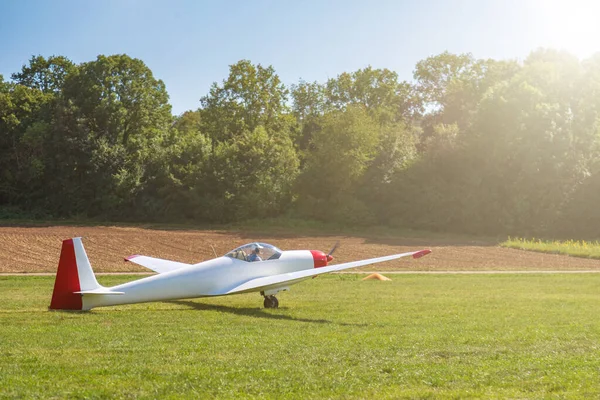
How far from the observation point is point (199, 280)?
16062 mm

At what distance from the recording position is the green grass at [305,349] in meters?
7.98

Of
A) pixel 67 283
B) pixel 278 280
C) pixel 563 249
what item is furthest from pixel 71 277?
pixel 563 249

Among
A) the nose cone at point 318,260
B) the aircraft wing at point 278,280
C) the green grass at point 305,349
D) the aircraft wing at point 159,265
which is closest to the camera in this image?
the green grass at point 305,349

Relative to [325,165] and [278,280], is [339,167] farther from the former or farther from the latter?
[278,280]

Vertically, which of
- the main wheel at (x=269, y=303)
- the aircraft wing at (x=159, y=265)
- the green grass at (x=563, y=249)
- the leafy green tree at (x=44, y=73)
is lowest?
the main wheel at (x=269, y=303)

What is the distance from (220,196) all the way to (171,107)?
11931 mm

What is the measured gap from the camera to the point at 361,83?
77.4 m

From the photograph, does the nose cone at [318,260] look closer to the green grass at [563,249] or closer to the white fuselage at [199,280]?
the white fuselage at [199,280]

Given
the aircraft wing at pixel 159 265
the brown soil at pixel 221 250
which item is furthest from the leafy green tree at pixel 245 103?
the aircraft wing at pixel 159 265

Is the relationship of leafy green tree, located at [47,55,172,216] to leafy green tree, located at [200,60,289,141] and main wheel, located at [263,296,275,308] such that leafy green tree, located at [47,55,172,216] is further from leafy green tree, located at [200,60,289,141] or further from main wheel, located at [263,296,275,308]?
main wheel, located at [263,296,275,308]

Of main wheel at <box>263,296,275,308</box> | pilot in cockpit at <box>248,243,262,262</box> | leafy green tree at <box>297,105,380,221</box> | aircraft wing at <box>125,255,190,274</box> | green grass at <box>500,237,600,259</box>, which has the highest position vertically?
leafy green tree at <box>297,105,380,221</box>

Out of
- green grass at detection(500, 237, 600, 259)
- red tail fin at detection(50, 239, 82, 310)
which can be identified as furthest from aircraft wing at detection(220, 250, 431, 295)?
green grass at detection(500, 237, 600, 259)

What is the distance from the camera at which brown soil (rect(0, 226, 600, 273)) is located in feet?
101

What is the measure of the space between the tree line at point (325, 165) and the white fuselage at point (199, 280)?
3587 cm
